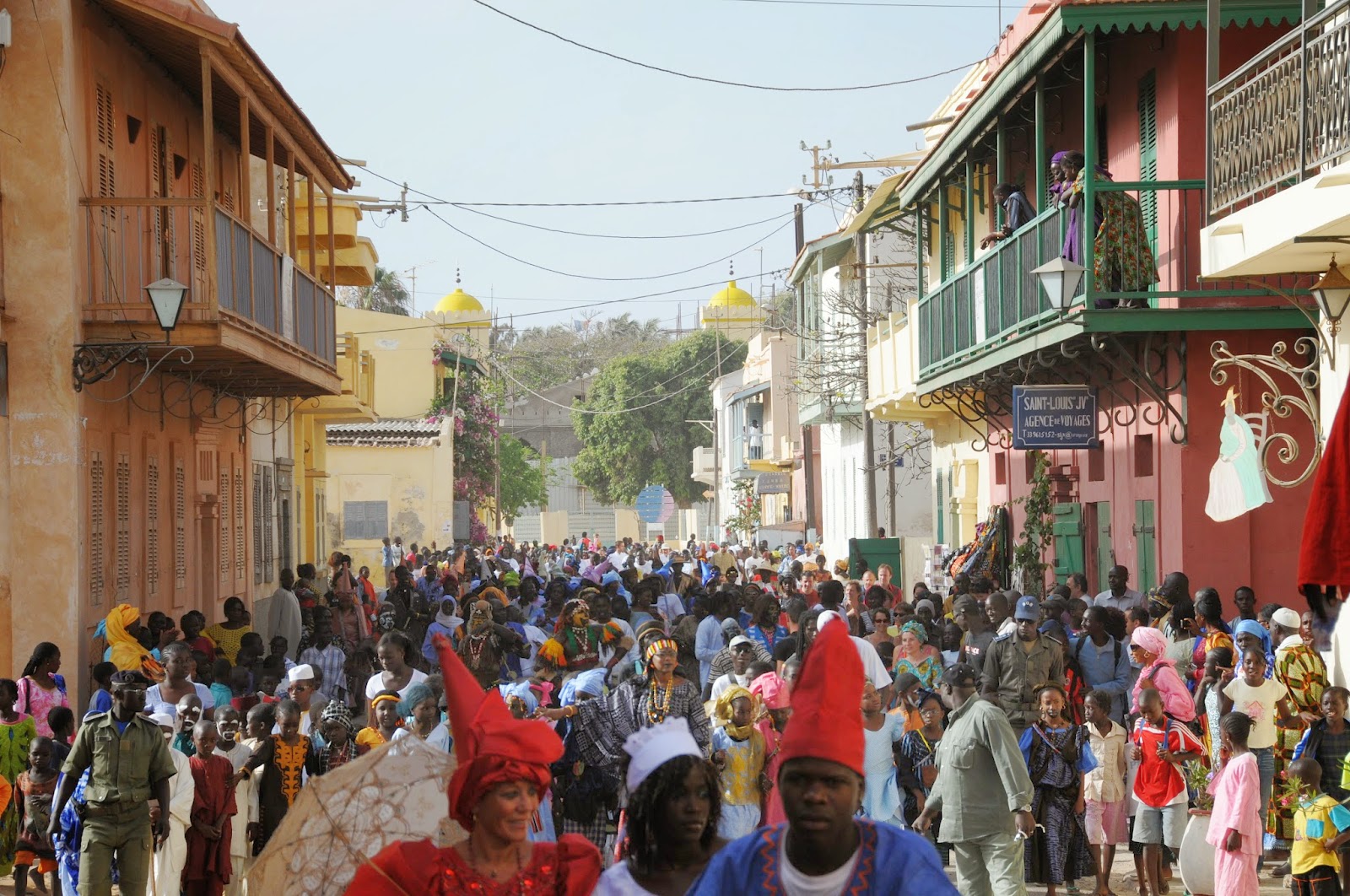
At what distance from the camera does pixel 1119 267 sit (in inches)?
596

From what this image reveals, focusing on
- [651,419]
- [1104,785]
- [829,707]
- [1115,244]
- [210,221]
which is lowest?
[1104,785]

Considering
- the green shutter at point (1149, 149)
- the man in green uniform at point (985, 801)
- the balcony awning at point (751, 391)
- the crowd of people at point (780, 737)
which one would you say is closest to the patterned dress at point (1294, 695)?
the crowd of people at point (780, 737)

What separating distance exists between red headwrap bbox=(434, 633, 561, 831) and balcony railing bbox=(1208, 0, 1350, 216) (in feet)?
19.5

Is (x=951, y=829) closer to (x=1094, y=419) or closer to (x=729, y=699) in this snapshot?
(x=729, y=699)

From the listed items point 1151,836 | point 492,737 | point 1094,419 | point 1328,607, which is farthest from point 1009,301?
point 492,737

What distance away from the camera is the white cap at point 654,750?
539 cm

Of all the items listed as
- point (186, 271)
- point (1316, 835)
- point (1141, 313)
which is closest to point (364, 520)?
point (186, 271)

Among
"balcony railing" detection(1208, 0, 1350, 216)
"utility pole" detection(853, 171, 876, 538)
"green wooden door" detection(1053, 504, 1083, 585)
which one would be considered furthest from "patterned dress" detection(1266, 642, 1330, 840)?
"utility pole" detection(853, 171, 876, 538)

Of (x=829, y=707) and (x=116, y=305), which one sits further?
(x=116, y=305)

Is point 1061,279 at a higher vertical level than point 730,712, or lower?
higher

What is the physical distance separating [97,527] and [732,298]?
70820 mm

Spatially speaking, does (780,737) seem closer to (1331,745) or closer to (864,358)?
(1331,745)

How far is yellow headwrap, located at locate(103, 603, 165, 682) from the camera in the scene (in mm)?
13000

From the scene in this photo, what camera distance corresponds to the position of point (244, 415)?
22.5 metres
